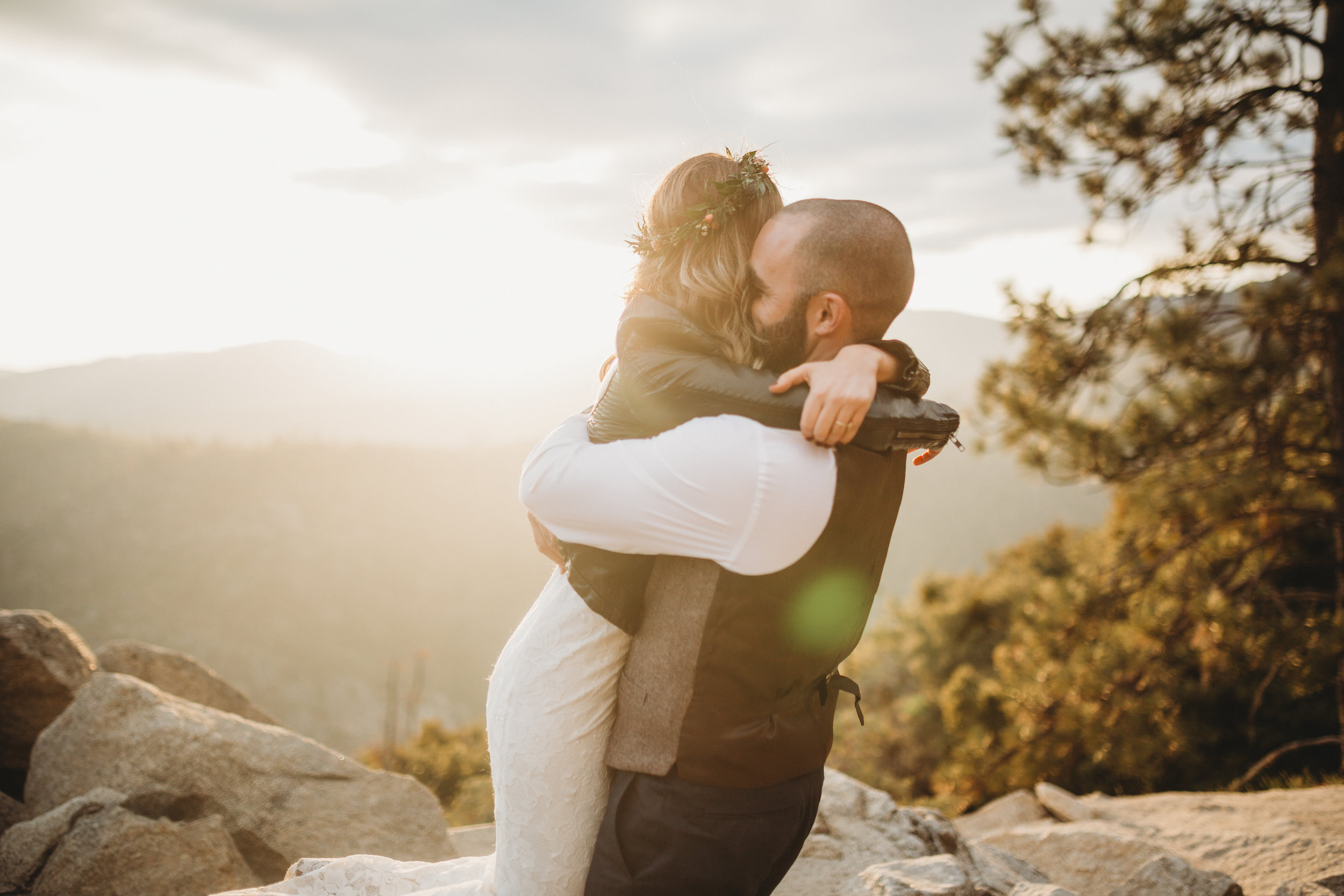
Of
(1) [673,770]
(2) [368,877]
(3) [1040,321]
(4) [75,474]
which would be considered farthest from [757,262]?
(4) [75,474]

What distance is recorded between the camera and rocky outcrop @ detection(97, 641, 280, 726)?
176 inches

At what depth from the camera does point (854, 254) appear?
130 centimetres

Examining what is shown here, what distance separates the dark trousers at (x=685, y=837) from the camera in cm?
127

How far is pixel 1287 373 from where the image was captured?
4.45 metres

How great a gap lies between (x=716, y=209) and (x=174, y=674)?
4.96m

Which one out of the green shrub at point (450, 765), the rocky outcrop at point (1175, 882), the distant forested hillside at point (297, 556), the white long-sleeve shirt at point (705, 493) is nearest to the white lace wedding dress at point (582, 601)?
the white long-sleeve shirt at point (705, 493)

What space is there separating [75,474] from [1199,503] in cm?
3671

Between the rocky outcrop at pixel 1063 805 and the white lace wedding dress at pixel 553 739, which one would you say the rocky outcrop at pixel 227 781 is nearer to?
the white lace wedding dress at pixel 553 739

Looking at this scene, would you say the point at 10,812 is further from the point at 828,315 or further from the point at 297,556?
the point at 297,556

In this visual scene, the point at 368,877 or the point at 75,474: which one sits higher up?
the point at 368,877

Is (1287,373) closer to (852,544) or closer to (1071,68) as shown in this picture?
(1071,68)

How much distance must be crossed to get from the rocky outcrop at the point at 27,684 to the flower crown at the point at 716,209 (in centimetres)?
438

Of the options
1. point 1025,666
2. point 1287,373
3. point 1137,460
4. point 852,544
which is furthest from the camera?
point 1025,666

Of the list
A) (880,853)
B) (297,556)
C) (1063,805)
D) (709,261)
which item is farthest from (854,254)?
(297,556)
